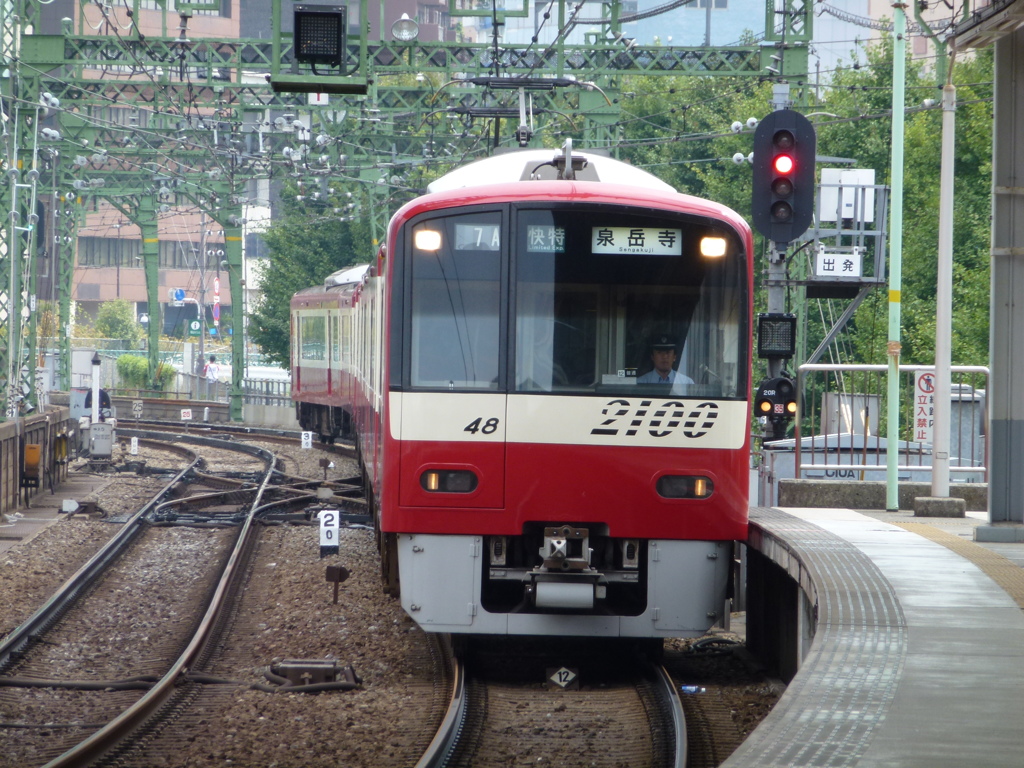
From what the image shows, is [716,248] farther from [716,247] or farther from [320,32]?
[320,32]

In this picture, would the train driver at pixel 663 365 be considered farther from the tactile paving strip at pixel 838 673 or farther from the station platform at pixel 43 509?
the station platform at pixel 43 509

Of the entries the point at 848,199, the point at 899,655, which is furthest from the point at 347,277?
the point at 899,655

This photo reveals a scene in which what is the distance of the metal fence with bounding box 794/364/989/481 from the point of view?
12609mm

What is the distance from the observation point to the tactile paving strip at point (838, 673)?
15.9 feet

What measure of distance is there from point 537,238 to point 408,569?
209cm

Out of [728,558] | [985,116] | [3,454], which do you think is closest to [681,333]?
[728,558]

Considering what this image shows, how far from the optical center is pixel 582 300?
833 cm

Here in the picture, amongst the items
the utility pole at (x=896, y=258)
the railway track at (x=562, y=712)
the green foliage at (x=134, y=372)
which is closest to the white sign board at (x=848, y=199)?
the utility pole at (x=896, y=258)

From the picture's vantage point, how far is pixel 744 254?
27.4 feet

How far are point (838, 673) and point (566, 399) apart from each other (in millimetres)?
2769

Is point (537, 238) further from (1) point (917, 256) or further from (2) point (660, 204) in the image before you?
(1) point (917, 256)

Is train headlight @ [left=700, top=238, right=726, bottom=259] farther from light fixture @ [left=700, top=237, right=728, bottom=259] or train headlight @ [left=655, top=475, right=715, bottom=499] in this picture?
train headlight @ [left=655, top=475, right=715, bottom=499]

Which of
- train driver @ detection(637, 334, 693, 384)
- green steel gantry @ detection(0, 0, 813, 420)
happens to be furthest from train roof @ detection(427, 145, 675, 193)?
green steel gantry @ detection(0, 0, 813, 420)

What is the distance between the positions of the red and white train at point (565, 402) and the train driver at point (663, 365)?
17 millimetres
